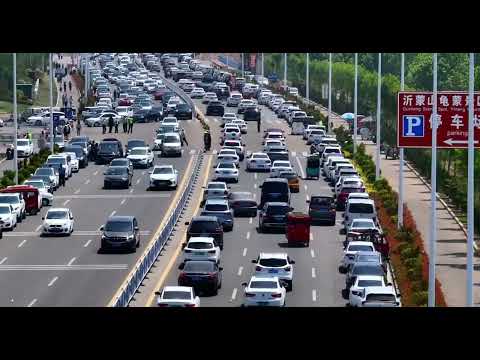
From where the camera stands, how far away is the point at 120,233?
1989 inches

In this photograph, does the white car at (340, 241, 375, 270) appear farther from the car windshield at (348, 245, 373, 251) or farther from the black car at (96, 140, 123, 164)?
the black car at (96, 140, 123, 164)

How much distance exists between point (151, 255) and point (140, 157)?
3191 cm

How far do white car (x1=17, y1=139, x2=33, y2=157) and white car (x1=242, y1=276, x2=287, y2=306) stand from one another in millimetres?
45198

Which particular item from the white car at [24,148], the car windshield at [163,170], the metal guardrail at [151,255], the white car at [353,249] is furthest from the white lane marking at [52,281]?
the white car at [24,148]

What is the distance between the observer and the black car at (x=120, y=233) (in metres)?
50.5

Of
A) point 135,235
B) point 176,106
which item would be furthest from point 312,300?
point 176,106

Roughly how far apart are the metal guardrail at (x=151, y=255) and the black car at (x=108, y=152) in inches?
321

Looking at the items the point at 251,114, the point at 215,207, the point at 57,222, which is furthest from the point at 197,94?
the point at 57,222

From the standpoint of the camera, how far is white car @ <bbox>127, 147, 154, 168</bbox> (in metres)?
78.5

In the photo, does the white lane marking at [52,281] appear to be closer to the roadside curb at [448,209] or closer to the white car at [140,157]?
the roadside curb at [448,209]

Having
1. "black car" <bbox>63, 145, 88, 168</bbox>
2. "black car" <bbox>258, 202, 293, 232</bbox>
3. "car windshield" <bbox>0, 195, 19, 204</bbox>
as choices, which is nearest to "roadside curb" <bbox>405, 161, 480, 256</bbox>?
"black car" <bbox>258, 202, 293, 232</bbox>

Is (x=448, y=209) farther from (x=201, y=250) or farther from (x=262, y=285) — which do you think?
(x=262, y=285)
